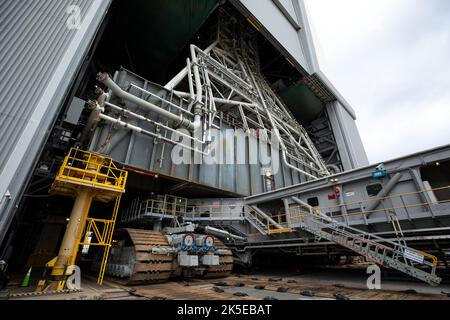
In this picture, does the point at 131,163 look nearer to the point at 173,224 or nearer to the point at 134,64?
the point at 173,224

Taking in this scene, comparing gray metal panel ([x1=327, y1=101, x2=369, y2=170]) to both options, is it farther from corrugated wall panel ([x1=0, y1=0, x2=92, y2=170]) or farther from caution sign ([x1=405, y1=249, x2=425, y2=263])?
corrugated wall panel ([x1=0, y1=0, x2=92, y2=170])

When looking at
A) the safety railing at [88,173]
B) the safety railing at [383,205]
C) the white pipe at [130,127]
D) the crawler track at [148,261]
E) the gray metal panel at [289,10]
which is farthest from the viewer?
the gray metal panel at [289,10]

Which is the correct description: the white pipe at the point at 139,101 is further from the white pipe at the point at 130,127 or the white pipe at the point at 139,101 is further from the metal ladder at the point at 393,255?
the metal ladder at the point at 393,255

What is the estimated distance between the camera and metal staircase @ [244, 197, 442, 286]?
19.5ft

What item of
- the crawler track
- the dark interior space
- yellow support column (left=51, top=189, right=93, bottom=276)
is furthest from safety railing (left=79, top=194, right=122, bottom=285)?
the dark interior space

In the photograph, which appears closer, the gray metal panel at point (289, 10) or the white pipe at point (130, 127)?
the white pipe at point (130, 127)

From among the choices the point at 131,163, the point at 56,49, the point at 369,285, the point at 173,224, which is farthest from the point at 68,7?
the point at 369,285

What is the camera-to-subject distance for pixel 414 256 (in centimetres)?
607

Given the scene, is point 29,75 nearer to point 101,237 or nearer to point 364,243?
point 101,237

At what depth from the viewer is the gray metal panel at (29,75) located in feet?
17.1

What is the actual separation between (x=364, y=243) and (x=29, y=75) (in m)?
12.9

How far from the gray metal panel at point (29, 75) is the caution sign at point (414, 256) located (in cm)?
1133

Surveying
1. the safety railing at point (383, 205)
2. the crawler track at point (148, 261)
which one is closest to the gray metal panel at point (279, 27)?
the safety railing at point (383, 205)

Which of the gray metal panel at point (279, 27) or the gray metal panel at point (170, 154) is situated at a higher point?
the gray metal panel at point (279, 27)
